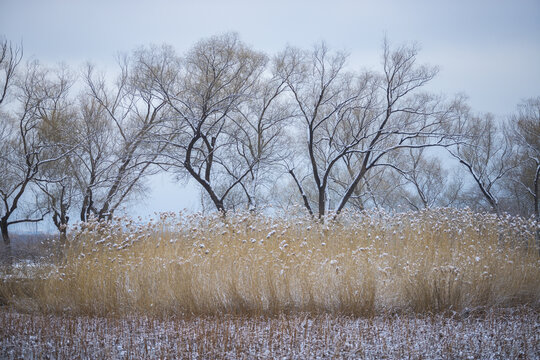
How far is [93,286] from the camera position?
5590 millimetres

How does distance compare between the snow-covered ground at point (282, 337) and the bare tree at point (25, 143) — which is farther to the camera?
the bare tree at point (25, 143)

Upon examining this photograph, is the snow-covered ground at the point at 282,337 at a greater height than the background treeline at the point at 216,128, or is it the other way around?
the background treeline at the point at 216,128

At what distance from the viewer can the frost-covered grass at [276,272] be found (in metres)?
5.04

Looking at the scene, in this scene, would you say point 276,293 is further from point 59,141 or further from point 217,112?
point 59,141

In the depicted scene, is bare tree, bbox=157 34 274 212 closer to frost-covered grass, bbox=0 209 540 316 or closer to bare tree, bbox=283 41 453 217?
bare tree, bbox=283 41 453 217

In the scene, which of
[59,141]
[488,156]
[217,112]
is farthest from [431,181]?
[59,141]

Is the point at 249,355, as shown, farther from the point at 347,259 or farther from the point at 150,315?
the point at 347,259

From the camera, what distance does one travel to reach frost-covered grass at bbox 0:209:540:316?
504 centimetres

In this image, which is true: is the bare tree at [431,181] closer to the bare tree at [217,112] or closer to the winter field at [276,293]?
the bare tree at [217,112]

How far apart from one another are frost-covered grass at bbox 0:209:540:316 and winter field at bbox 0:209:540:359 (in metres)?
0.02

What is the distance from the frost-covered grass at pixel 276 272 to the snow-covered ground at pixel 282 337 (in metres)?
0.29

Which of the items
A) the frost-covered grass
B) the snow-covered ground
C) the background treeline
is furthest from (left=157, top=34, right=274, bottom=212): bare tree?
the snow-covered ground

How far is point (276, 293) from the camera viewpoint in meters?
5.04

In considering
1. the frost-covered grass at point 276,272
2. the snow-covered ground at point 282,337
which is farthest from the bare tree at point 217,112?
the snow-covered ground at point 282,337
